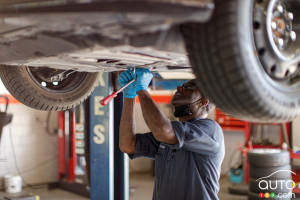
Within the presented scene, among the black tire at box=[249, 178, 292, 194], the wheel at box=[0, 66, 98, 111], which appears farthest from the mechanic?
the black tire at box=[249, 178, 292, 194]

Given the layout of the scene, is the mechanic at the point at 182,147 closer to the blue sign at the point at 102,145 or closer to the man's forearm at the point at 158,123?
the man's forearm at the point at 158,123

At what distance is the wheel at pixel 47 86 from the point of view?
76.6 inches

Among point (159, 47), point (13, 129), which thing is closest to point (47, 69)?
point (159, 47)

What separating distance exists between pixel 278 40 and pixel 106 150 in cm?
281

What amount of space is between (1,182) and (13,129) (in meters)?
0.93

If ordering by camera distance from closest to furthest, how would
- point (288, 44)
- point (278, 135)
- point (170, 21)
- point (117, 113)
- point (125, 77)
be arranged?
→ point (170, 21)
point (288, 44)
point (125, 77)
point (117, 113)
point (278, 135)

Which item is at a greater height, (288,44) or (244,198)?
(288,44)

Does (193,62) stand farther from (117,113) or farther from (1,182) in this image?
(1,182)

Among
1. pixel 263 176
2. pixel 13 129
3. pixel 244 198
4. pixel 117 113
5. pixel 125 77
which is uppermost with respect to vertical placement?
pixel 125 77

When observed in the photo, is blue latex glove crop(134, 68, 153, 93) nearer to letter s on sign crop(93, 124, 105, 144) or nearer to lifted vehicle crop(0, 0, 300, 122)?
lifted vehicle crop(0, 0, 300, 122)

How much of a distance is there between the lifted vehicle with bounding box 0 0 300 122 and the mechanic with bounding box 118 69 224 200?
1.85 ft

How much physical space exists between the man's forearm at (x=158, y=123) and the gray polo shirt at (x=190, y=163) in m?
0.15

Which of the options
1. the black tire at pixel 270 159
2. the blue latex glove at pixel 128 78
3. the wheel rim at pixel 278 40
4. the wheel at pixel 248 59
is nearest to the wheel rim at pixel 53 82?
the blue latex glove at pixel 128 78

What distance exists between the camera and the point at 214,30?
111 centimetres
